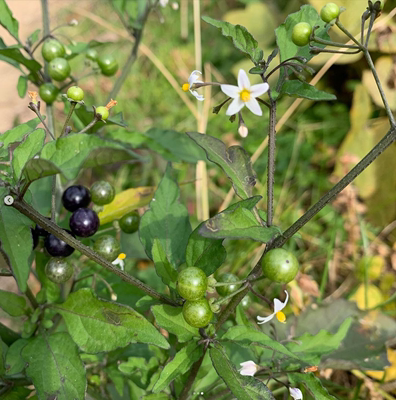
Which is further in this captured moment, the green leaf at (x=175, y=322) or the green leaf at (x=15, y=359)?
the green leaf at (x=15, y=359)

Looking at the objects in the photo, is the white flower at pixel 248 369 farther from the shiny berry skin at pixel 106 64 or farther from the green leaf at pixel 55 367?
the shiny berry skin at pixel 106 64

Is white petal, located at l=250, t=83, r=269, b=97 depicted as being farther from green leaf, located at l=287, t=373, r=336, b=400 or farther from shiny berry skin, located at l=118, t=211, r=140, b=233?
green leaf, located at l=287, t=373, r=336, b=400

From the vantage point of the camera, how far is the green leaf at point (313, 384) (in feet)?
4.59

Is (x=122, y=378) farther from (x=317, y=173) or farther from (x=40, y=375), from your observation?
(x=317, y=173)

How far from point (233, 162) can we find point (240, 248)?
1.77 m

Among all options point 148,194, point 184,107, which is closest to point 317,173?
point 184,107

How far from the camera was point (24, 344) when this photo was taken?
1657 mm

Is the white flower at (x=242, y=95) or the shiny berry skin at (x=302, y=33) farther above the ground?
the shiny berry skin at (x=302, y=33)

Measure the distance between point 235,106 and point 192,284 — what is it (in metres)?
0.55

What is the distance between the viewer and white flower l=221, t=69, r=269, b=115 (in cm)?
134

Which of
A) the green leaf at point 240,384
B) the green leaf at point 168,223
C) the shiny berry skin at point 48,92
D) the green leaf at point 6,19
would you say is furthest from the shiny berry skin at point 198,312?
the green leaf at point 6,19

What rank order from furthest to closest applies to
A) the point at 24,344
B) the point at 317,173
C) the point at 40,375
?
the point at 317,173 → the point at 24,344 → the point at 40,375

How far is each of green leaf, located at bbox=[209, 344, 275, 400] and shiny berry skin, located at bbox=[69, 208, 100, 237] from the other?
2.01ft

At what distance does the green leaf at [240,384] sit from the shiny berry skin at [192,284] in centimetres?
22
